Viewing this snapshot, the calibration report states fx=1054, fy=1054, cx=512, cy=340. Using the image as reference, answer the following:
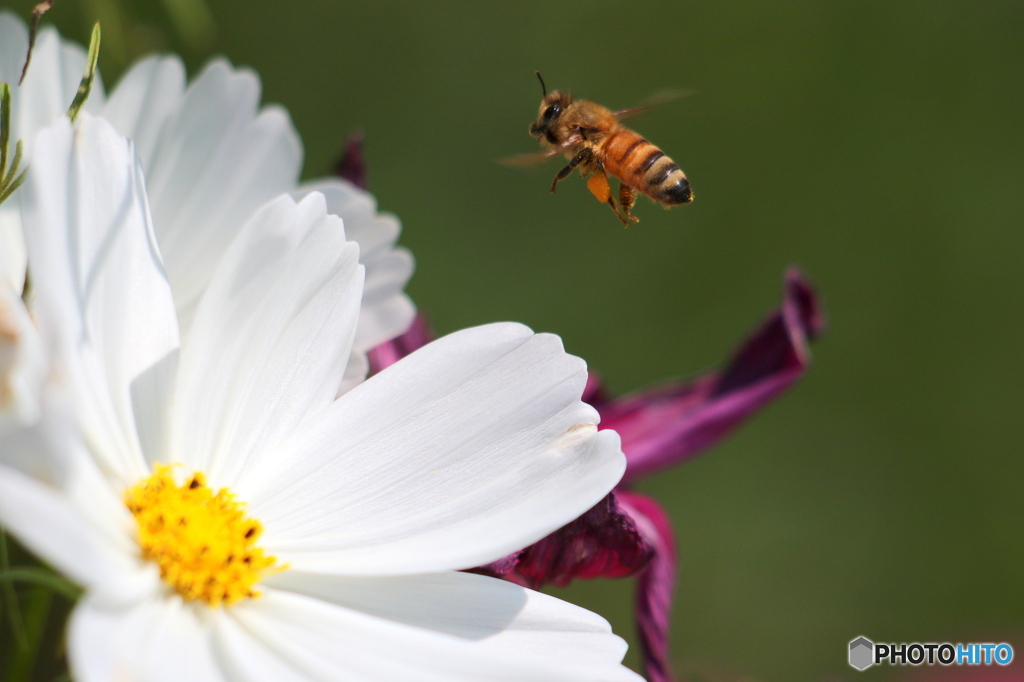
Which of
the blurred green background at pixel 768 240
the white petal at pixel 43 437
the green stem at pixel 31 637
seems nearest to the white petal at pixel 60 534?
the white petal at pixel 43 437

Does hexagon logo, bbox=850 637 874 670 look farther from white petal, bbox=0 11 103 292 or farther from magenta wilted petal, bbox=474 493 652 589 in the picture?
white petal, bbox=0 11 103 292

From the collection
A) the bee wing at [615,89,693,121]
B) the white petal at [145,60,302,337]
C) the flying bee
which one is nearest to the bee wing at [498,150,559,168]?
the flying bee

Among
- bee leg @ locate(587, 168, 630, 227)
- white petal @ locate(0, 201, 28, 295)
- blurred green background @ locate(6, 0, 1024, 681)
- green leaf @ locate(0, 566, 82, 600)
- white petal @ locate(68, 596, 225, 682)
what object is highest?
blurred green background @ locate(6, 0, 1024, 681)

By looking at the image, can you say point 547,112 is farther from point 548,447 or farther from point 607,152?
point 548,447

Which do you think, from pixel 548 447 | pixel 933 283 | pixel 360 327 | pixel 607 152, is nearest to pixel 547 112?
pixel 607 152

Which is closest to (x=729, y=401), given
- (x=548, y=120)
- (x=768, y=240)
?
(x=548, y=120)

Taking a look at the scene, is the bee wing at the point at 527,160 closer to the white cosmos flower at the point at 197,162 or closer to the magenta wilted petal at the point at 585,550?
the white cosmos flower at the point at 197,162
